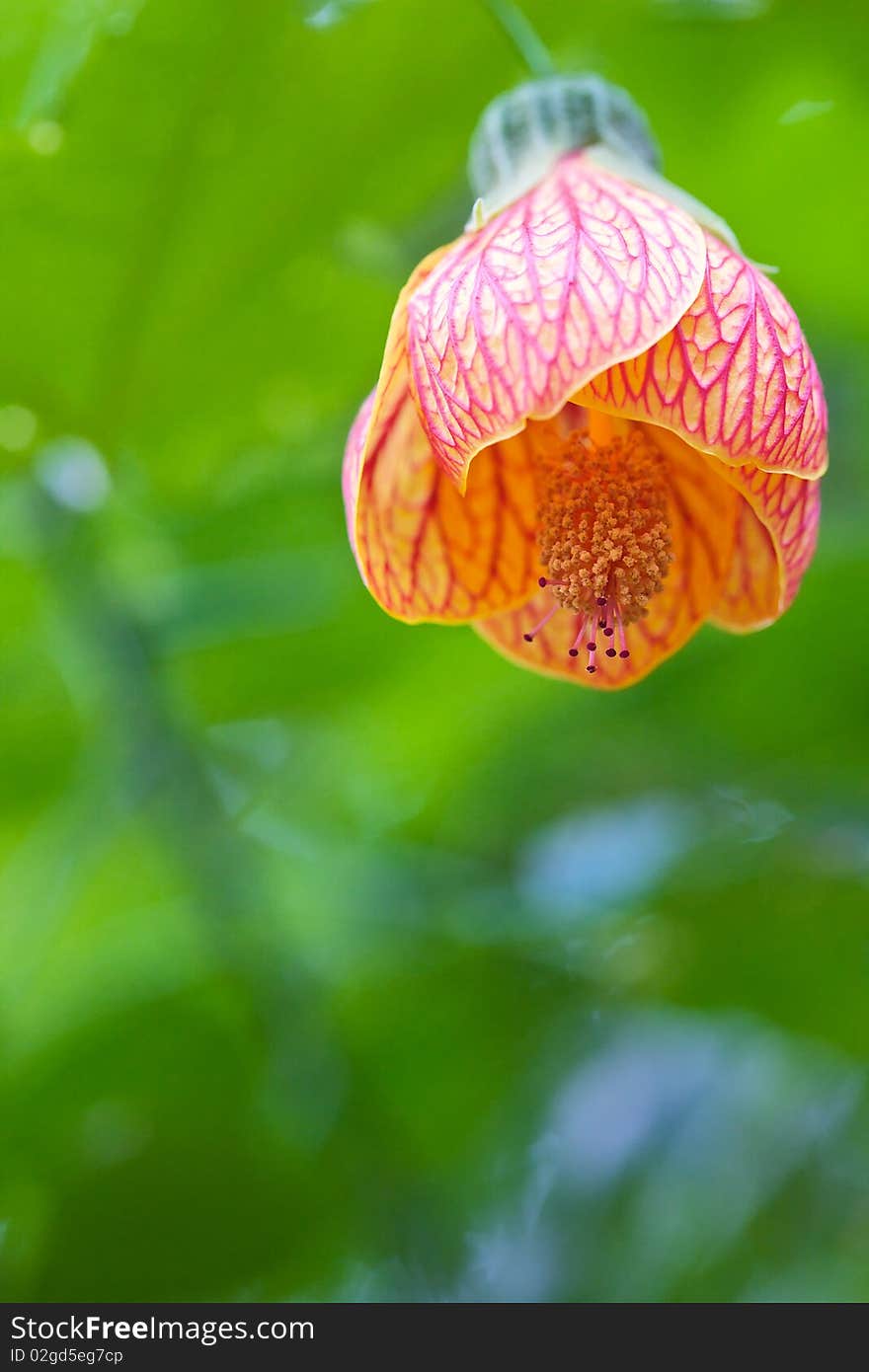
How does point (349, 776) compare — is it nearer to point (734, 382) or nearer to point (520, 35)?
point (520, 35)

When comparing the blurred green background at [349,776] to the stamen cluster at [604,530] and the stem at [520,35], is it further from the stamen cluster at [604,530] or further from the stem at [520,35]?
the stamen cluster at [604,530]

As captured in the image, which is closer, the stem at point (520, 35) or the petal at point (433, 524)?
the petal at point (433, 524)

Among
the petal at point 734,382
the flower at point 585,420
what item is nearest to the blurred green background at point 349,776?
the flower at point 585,420
